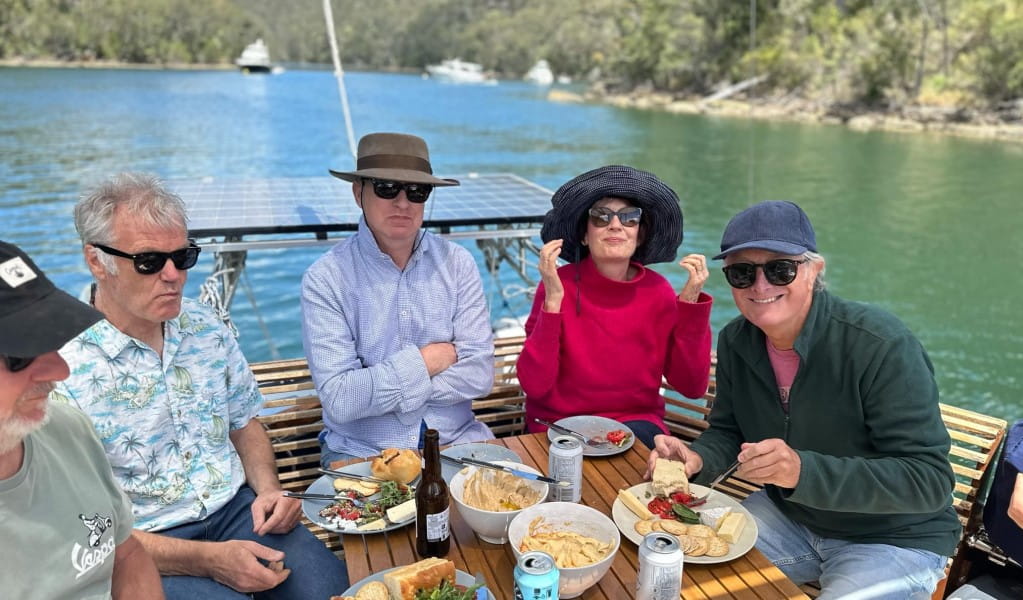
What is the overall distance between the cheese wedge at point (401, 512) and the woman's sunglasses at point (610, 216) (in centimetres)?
134

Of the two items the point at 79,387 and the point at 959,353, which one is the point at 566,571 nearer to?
the point at 79,387

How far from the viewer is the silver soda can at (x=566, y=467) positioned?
1885 mm

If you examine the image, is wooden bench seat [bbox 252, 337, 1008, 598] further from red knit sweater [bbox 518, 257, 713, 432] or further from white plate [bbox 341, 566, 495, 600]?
white plate [bbox 341, 566, 495, 600]

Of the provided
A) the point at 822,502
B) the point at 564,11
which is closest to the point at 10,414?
the point at 822,502

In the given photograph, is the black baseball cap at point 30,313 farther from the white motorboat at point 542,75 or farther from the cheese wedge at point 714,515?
the white motorboat at point 542,75

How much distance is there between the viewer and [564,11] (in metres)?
108

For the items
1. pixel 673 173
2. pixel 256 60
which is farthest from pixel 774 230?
pixel 256 60

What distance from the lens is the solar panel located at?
13.1 feet

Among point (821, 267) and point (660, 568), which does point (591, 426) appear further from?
point (660, 568)

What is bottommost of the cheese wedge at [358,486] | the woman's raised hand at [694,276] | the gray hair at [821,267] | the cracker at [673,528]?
the cracker at [673,528]

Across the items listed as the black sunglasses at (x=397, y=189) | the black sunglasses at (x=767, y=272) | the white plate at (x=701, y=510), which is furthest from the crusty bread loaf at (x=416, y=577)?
the black sunglasses at (x=397, y=189)

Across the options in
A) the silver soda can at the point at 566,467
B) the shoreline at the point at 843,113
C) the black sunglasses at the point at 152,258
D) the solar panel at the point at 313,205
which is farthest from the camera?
the shoreline at the point at 843,113

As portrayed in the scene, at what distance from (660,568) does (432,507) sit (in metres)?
0.56

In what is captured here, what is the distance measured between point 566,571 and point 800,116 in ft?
143
